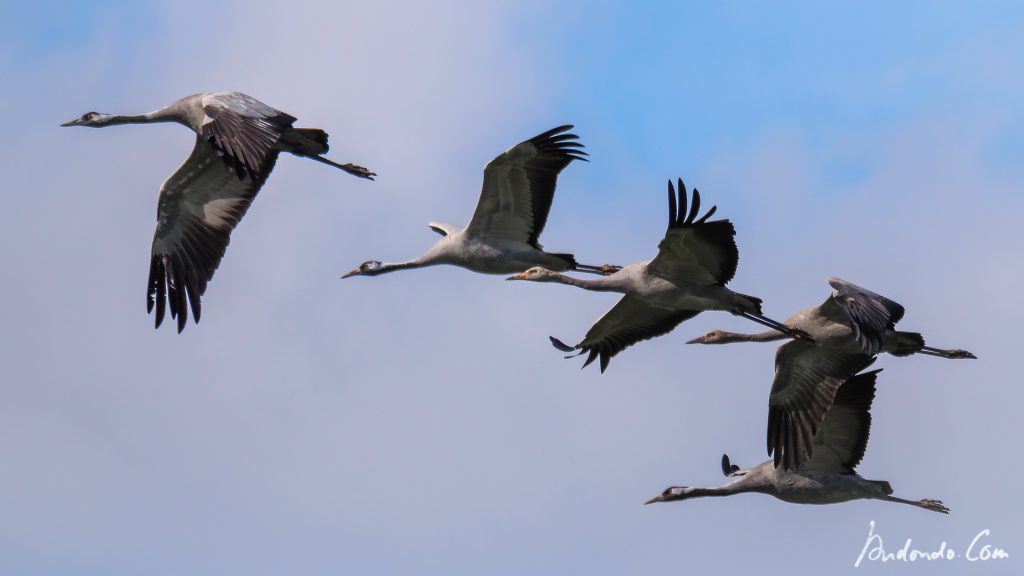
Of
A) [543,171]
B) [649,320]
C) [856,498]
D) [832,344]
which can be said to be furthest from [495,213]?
[856,498]

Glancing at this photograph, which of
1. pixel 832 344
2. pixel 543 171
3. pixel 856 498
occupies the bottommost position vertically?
pixel 856 498

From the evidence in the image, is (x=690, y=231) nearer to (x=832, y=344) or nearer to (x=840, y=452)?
(x=832, y=344)

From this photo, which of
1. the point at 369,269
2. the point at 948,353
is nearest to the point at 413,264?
the point at 369,269

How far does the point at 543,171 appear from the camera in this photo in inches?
776

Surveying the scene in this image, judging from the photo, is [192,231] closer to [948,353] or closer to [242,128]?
[242,128]

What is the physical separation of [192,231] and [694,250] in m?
6.25

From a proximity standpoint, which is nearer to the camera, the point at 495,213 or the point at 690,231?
the point at 690,231

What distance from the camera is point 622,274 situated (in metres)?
19.4

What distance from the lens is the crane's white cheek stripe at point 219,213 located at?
21422mm

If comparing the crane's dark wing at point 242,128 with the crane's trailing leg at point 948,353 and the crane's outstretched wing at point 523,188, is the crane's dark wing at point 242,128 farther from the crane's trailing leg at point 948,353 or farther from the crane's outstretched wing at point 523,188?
the crane's trailing leg at point 948,353

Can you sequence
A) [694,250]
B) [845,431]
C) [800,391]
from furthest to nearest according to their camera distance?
[845,431] < [800,391] < [694,250]

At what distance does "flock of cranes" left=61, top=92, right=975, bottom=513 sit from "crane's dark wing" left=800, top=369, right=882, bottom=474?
0.04 feet

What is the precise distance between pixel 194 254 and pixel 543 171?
4443 millimetres

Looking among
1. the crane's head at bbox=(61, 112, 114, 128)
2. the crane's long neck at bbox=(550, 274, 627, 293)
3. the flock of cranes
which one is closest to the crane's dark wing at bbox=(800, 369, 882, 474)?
the flock of cranes
